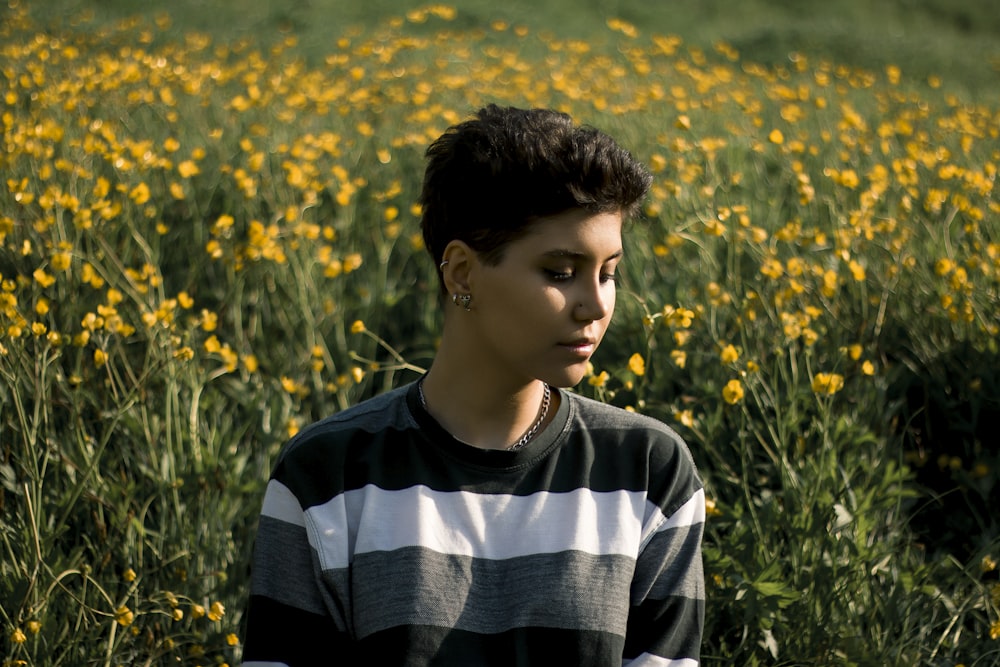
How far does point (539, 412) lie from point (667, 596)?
0.38 m

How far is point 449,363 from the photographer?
1905 millimetres

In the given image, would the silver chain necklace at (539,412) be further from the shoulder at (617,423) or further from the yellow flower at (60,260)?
the yellow flower at (60,260)

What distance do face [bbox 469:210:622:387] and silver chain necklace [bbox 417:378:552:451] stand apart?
15 centimetres

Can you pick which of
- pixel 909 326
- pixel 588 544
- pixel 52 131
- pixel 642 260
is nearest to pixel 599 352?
pixel 642 260

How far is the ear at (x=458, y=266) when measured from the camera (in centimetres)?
182

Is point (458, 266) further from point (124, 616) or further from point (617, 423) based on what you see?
point (124, 616)

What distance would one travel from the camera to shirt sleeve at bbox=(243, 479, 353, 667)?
5.83 feet

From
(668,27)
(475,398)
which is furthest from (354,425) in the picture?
(668,27)

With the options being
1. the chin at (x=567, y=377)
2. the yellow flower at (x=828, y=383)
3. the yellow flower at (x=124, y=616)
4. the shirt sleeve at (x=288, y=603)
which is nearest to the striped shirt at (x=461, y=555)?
the shirt sleeve at (x=288, y=603)

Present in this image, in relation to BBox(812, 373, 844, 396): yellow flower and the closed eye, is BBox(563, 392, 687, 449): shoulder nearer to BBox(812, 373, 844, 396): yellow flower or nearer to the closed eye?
the closed eye

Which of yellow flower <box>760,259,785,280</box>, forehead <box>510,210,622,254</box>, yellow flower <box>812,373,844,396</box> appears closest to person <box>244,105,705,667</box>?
forehead <box>510,210,622,254</box>

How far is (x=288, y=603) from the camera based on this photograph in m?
1.79

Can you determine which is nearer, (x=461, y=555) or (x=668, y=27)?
(x=461, y=555)

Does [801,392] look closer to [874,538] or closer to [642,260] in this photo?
[874,538]
